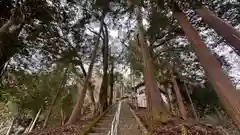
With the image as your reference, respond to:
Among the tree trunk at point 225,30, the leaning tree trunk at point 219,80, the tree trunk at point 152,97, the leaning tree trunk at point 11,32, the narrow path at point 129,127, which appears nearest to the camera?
the leaning tree trunk at point 219,80

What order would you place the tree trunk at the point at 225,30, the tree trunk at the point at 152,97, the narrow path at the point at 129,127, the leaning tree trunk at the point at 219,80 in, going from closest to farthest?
1. the leaning tree trunk at the point at 219,80
2. the tree trunk at the point at 225,30
3. the narrow path at the point at 129,127
4. the tree trunk at the point at 152,97

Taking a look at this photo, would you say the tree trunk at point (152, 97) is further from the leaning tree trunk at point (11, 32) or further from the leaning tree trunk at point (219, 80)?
the leaning tree trunk at point (11, 32)

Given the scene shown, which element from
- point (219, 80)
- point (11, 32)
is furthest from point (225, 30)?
point (11, 32)

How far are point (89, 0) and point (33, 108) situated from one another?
8.92 m

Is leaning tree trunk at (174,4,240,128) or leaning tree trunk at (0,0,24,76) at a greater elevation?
leaning tree trunk at (0,0,24,76)

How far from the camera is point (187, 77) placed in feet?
47.3

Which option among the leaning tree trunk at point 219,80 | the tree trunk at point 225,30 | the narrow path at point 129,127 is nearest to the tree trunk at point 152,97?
the narrow path at point 129,127

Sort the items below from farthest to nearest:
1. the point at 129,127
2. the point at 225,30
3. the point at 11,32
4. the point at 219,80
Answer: the point at 129,127
the point at 225,30
the point at 11,32
the point at 219,80

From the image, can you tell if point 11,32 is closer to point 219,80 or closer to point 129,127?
point 129,127

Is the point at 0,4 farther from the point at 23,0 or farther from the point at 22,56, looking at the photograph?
the point at 22,56

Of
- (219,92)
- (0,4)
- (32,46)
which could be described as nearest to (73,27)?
(32,46)

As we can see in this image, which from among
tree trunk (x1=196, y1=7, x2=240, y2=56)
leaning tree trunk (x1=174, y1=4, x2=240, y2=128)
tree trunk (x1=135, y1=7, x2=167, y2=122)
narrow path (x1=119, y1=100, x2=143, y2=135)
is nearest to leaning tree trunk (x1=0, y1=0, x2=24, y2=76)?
narrow path (x1=119, y1=100, x2=143, y2=135)

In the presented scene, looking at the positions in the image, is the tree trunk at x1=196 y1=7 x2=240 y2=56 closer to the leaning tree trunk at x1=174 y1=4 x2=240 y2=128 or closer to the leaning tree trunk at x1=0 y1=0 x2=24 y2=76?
the leaning tree trunk at x1=174 y1=4 x2=240 y2=128

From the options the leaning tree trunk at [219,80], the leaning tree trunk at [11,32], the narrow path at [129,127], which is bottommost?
the narrow path at [129,127]
